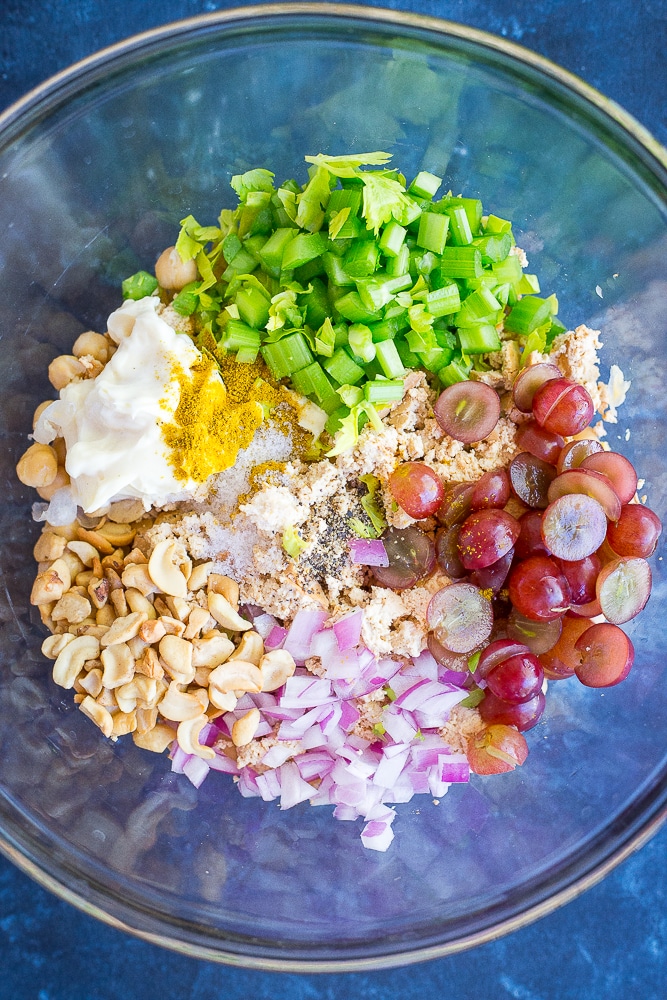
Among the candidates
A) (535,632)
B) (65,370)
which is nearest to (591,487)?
(535,632)

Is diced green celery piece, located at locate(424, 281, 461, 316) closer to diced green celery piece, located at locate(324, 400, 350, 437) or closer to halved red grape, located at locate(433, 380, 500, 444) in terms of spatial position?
halved red grape, located at locate(433, 380, 500, 444)

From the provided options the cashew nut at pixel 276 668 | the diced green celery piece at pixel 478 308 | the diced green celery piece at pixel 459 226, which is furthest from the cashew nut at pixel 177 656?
the diced green celery piece at pixel 459 226

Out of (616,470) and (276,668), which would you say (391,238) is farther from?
(276,668)

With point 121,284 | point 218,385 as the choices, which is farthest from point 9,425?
point 218,385

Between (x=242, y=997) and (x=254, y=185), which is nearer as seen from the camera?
(x=254, y=185)

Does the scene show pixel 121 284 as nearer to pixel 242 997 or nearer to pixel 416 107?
pixel 416 107

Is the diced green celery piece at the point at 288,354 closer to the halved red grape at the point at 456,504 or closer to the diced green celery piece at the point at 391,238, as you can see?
the diced green celery piece at the point at 391,238
